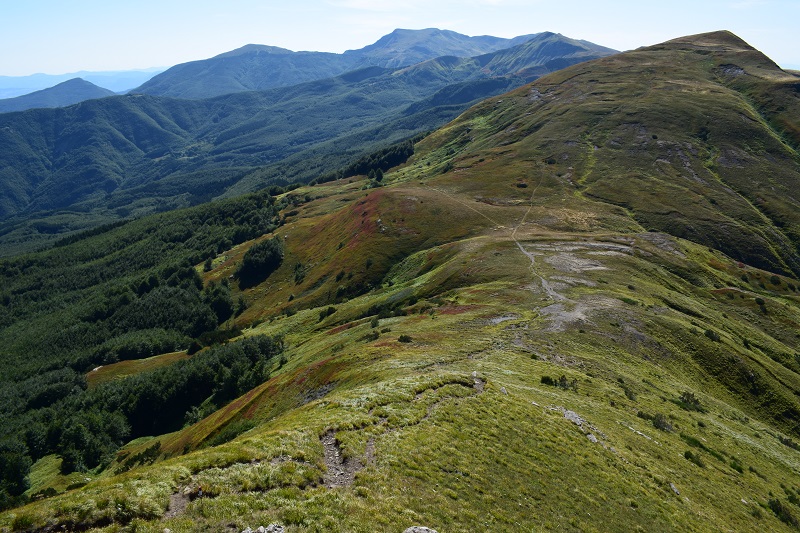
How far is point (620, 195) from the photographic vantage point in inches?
5866

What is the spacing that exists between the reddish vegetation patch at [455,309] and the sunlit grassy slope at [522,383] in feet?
2.79

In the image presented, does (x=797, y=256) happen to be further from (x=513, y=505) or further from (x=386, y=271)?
(x=513, y=505)

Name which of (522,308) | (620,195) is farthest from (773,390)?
(620,195)

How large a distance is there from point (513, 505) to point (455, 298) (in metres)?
56.4

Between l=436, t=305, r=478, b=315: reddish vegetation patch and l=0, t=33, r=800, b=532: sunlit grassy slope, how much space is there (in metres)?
0.85

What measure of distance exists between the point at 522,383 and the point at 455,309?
97.7 feet

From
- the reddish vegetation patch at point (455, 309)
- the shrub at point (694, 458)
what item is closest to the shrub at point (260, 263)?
the reddish vegetation patch at point (455, 309)

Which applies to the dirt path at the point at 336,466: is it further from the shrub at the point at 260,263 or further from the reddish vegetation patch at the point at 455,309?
the shrub at the point at 260,263

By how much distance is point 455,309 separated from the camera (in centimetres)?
7238

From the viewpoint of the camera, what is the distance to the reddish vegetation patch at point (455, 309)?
232ft

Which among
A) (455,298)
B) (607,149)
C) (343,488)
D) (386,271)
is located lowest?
(386,271)

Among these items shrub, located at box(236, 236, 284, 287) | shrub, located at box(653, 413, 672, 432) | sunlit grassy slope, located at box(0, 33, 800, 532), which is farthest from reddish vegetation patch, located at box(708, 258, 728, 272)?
shrub, located at box(236, 236, 284, 287)

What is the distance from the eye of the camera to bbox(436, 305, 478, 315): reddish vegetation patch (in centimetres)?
7075

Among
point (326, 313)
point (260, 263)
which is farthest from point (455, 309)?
point (260, 263)
